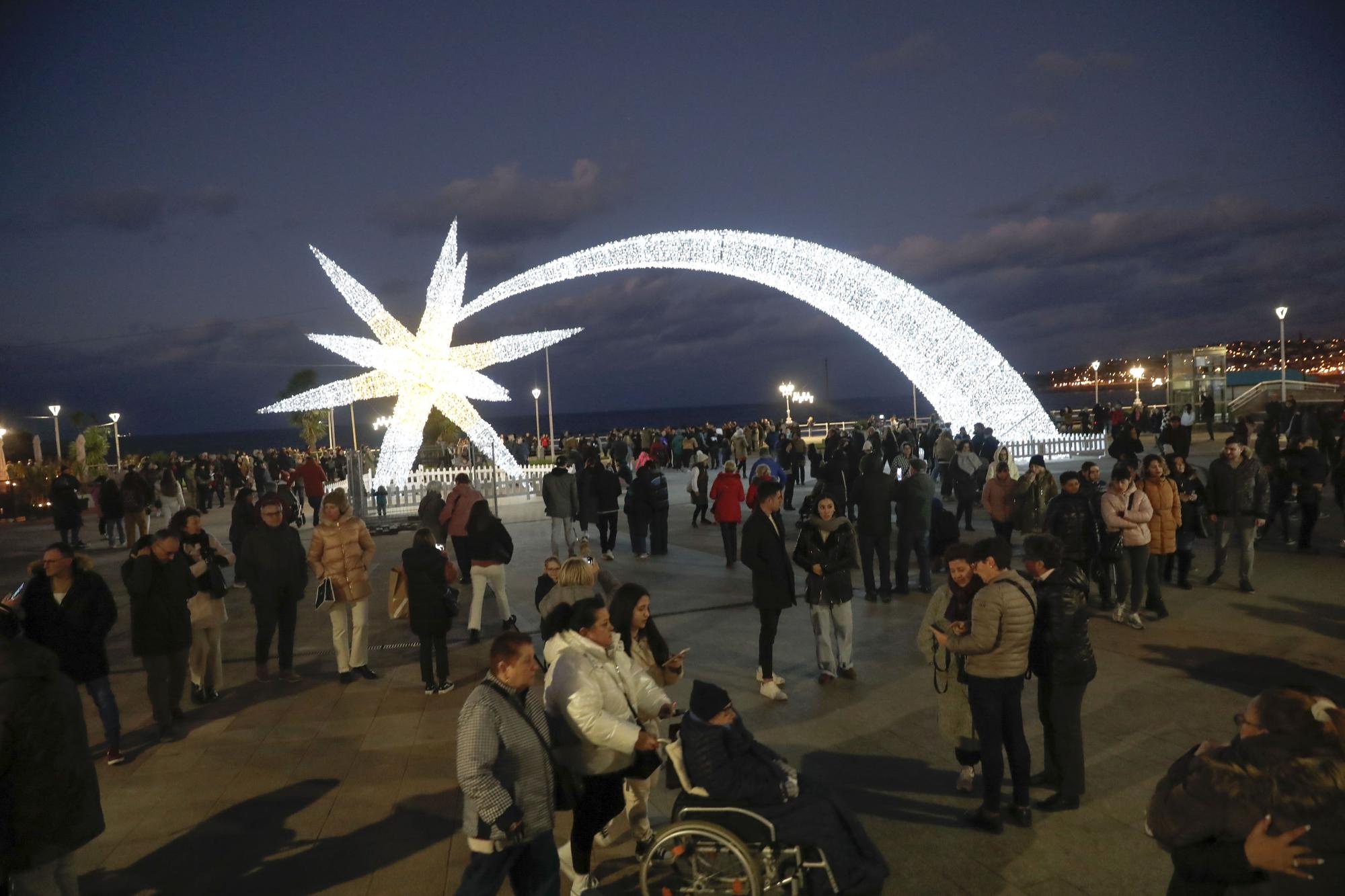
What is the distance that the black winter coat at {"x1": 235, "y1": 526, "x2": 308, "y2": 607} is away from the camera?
689cm

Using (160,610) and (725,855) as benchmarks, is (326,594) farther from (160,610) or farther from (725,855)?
(725,855)

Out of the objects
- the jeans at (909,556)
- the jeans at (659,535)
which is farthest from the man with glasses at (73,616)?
the jeans at (659,535)

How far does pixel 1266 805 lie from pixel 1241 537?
302 inches

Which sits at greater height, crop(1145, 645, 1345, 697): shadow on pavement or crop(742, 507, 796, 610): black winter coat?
crop(742, 507, 796, 610): black winter coat

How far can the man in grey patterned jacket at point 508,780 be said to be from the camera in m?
2.97

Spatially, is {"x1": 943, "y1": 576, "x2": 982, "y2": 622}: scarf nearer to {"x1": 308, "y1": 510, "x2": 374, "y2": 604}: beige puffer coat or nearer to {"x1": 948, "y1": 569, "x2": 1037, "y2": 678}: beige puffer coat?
{"x1": 948, "y1": 569, "x2": 1037, "y2": 678}: beige puffer coat

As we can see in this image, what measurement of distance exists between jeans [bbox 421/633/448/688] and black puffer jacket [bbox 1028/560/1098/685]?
4.36 metres

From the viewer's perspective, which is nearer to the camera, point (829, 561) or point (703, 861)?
point (703, 861)

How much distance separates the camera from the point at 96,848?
4.34m

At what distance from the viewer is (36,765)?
10.1ft

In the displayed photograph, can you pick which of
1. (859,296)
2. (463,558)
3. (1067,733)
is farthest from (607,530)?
(859,296)

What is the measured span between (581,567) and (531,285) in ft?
57.3

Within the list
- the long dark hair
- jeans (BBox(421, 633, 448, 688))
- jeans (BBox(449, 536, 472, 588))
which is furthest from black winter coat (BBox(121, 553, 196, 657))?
jeans (BBox(449, 536, 472, 588))

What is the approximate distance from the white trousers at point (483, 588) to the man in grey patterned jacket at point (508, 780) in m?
4.78
